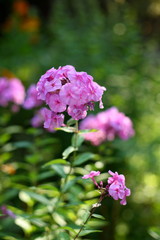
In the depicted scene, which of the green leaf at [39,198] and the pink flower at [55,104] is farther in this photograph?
the green leaf at [39,198]

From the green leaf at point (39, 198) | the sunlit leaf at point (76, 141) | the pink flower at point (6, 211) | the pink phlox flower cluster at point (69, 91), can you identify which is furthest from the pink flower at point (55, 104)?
the pink flower at point (6, 211)

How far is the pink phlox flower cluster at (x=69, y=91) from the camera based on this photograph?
4.38 feet

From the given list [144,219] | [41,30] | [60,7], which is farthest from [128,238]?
[41,30]

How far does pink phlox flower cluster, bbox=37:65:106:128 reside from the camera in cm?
133

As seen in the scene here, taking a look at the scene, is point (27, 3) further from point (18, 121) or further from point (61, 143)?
point (61, 143)

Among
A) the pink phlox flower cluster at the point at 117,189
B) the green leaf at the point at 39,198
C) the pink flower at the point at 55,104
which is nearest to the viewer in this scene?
the pink phlox flower cluster at the point at 117,189

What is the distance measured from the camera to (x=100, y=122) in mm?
2490

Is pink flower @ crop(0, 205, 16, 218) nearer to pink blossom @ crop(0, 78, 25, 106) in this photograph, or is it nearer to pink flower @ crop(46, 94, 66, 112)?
pink flower @ crop(46, 94, 66, 112)

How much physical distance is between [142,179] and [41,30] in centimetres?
733

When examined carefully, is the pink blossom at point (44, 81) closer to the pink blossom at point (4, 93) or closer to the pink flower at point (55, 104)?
the pink flower at point (55, 104)

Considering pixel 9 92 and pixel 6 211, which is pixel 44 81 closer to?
pixel 6 211

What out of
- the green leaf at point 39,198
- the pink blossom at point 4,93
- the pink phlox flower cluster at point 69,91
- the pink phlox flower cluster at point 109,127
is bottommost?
the green leaf at point 39,198

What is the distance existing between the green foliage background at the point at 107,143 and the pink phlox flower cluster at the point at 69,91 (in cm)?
60

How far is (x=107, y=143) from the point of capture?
99.0 inches
